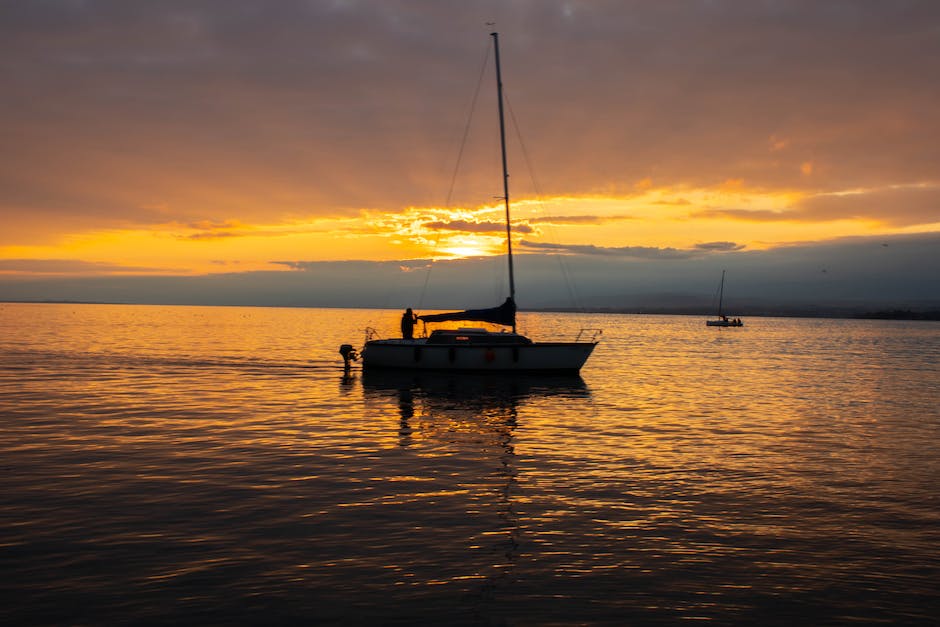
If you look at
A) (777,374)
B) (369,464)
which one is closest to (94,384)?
(369,464)

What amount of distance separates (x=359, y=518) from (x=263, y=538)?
5.95ft

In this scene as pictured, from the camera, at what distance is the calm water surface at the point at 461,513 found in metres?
8.45

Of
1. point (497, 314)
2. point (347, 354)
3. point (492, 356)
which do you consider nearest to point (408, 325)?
point (347, 354)

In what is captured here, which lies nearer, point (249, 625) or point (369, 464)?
point (249, 625)

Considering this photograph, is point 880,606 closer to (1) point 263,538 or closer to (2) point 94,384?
(1) point 263,538

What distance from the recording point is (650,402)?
98.6 ft

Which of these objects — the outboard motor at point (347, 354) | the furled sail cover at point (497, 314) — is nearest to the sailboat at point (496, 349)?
the furled sail cover at point (497, 314)

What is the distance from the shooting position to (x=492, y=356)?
37.9 meters

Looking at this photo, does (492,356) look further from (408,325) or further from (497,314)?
(408,325)

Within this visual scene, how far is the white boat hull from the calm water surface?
31.3 ft

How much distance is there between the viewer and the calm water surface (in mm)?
8445

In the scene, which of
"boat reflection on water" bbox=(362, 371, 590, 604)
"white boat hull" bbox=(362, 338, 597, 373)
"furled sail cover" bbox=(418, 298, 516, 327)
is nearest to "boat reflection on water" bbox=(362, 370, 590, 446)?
"boat reflection on water" bbox=(362, 371, 590, 604)

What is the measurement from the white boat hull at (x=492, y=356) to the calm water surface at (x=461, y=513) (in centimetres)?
953

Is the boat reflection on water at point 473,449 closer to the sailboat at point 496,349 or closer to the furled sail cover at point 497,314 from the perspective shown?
the sailboat at point 496,349
